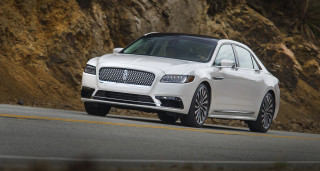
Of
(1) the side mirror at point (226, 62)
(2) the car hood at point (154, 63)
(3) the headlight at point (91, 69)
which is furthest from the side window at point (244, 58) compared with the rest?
(3) the headlight at point (91, 69)

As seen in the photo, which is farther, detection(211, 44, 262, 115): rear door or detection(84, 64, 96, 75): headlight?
detection(211, 44, 262, 115): rear door

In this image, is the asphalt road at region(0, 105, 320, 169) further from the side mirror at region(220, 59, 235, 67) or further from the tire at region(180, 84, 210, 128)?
the side mirror at region(220, 59, 235, 67)

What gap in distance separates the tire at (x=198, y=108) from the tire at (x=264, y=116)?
7.22 feet

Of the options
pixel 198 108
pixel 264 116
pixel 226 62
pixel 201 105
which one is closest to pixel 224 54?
pixel 226 62

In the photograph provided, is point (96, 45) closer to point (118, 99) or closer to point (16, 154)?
point (118, 99)

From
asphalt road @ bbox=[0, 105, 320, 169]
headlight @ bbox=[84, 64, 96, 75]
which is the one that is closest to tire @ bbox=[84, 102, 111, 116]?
headlight @ bbox=[84, 64, 96, 75]

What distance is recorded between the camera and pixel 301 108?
2811 cm

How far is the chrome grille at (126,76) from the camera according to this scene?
11586 mm

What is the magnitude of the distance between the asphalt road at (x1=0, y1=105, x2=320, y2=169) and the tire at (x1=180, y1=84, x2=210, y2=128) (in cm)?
92

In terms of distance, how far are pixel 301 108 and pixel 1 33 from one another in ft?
46.0

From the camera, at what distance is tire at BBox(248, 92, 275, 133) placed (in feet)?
46.2

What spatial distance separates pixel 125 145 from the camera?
7.55m

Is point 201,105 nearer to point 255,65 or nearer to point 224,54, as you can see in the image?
point 224,54

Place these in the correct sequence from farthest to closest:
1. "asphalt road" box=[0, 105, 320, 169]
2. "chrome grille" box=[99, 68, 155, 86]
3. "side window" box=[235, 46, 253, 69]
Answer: "side window" box=[235, 46, 253, 69], "chrome grille" box=[99, 68, 155, 86], "asphalt road" box=[0, 105, 320, 169]
